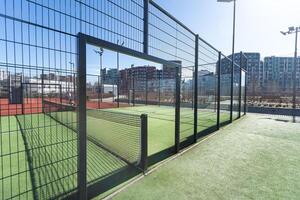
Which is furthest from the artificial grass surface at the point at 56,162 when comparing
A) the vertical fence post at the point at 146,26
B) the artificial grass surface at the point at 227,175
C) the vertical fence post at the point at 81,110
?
the vertical fence post at the point at 146,26

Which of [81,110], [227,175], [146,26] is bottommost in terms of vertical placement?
[227,175]

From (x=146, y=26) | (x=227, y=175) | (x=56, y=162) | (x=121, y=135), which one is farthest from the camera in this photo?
(x=121, y=135)

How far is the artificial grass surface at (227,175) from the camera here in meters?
3.01

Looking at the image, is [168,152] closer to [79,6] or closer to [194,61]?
[194,61]

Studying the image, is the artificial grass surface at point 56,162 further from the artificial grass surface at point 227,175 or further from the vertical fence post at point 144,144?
the artificial grass surface at point 227,175

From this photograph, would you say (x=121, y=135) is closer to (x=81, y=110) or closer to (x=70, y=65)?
(x=81, y=110)

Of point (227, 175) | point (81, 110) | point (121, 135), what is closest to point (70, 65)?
point (81, 110)

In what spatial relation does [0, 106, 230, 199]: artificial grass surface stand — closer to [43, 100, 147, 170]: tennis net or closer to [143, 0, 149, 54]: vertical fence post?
[43, 100, 147, 170]: tennis net

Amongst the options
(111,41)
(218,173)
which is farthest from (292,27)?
(111,41)

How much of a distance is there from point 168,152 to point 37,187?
2.88 m

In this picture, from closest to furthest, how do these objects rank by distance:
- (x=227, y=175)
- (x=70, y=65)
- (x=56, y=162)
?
(x=70, y=65)
(x=56, y=162)
(x=227, y=175)

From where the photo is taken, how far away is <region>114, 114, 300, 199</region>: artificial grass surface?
9.88 ft

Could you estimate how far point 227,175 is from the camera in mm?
3709

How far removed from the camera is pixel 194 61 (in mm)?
6098
